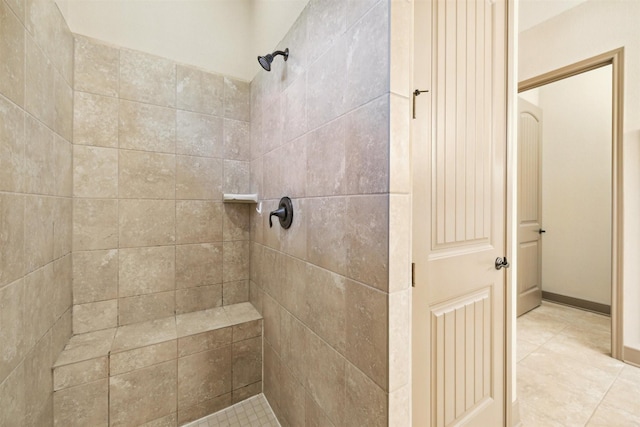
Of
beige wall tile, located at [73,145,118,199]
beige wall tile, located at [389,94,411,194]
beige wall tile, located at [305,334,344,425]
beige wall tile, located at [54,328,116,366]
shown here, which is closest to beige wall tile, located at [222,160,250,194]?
beige wall tile, located at [73,145,118,199]

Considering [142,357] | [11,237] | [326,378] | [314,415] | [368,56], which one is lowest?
[314,415]

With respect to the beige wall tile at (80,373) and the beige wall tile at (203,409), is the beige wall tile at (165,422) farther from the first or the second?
the beige wall tile at (80,373)

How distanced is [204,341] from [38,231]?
3.10 ft

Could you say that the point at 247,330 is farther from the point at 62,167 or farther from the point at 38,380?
the point at 62,167

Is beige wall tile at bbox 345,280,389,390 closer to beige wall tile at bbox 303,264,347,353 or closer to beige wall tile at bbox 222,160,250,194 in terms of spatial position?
beige wall tile at bbox 303,264,347,353

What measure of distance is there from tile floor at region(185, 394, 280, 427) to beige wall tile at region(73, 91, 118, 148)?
1699mm

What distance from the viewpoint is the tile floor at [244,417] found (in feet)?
4.83

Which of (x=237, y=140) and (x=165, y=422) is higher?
(x=237, y=140)

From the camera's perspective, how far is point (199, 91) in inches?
69.7

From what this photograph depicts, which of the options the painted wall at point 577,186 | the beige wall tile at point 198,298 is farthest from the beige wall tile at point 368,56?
the painted wall at point 577,186

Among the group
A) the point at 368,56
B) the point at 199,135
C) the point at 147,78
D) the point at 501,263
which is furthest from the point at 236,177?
the point at 501,263

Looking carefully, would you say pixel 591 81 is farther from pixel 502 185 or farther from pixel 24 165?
pixel 24 165

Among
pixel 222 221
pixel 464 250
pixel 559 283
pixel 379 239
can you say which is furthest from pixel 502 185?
pixel 559 283

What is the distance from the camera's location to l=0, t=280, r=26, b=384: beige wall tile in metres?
0.82
